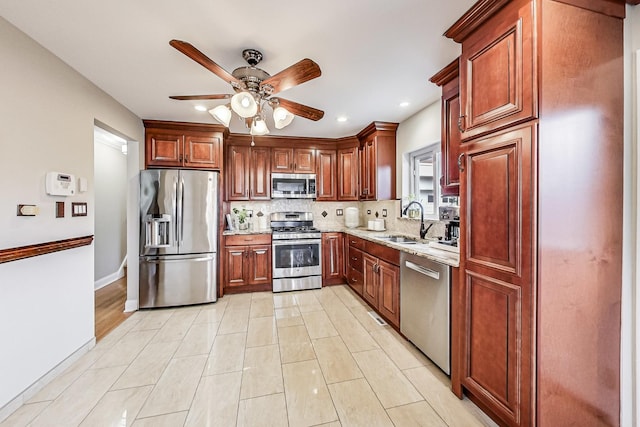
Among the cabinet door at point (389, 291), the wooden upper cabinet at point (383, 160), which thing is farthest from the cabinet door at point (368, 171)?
the cabinet door at point (389, 291)

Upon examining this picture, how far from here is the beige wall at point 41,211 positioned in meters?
1.59

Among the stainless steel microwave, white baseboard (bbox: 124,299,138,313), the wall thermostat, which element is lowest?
white baseboard (bbox: 124,299,138,313)

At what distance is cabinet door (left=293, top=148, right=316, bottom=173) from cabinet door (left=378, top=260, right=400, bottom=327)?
209 cm

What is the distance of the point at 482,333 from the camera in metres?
1.48

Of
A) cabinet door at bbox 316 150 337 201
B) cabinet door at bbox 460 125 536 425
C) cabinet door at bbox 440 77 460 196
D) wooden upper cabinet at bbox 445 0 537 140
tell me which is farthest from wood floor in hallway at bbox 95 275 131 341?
wooden upper cabinet at bbox 445 0 537 140

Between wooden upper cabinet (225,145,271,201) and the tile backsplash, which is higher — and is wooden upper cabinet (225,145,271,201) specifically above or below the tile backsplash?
above

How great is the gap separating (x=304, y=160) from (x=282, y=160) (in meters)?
0.36

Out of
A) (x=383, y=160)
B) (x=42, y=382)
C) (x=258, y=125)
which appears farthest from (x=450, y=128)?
(x=42, y=382)

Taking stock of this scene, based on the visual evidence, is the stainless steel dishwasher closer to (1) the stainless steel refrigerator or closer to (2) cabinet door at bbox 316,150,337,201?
(2) cabinet door at bbox 316,150,337,201

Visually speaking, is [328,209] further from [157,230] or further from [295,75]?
[295,75]

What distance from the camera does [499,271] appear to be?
1354 millimetres

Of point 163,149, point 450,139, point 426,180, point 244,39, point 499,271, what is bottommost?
point 499,271

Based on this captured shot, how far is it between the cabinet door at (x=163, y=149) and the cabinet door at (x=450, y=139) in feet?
10.4

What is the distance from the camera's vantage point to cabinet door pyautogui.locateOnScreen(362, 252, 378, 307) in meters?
2.95
